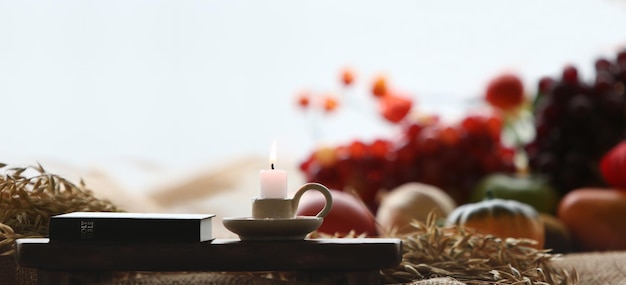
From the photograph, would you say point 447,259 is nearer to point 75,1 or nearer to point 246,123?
point 246,123

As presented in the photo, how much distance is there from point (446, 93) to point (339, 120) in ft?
1.00

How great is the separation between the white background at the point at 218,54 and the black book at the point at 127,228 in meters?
1.31

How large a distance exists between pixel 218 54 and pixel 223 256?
55.6 inches

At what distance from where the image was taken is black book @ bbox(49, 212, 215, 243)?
65 centimetres

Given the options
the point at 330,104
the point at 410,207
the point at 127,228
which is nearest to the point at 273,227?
the point at 127,228

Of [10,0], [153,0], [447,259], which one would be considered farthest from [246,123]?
[447,259]

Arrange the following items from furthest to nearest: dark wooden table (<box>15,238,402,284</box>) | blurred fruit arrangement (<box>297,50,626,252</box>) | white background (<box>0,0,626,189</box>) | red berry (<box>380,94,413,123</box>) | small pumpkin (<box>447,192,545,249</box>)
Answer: white background (<box>0,0,626,189</box>), red berry (<box>380,94,413,123</box>), blurred fruit arrangement (<box>297,50,626,252</box>), small pumpkin (<box>447,192,545,249</box>), dark wooden table (<box>15,238,402,284</box>)

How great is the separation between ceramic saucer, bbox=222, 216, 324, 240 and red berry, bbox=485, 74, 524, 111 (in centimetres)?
109

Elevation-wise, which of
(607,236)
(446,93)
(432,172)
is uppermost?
(446,93)

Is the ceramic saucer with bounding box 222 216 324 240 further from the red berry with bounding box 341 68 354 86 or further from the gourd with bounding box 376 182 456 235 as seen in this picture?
the red berry with bounding box 341 68 354 86

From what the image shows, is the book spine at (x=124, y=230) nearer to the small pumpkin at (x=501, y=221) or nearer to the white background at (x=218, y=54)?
the small pumpkin at (x=501, y=221)

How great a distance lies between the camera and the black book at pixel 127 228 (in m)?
0.65

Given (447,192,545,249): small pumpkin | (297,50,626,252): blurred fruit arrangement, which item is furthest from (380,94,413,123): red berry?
(447,192,545,249): small pumpkin

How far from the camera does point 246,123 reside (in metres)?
2.09
